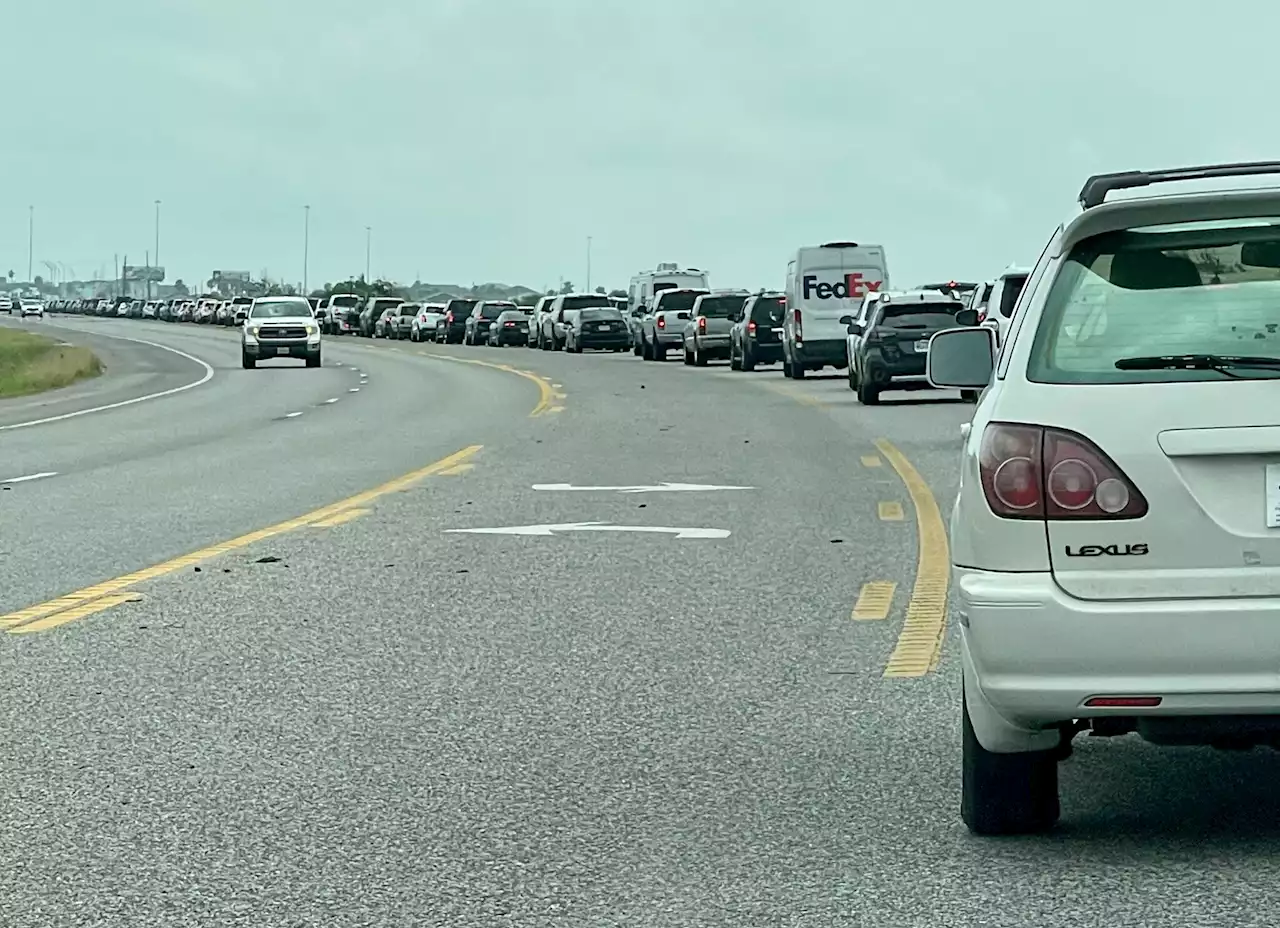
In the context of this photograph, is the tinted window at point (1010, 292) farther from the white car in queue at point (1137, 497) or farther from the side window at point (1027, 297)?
the white car in queue at point (1137, 497)

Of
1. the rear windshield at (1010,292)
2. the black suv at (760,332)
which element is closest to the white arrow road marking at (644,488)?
the rear windshield at (1010,292)

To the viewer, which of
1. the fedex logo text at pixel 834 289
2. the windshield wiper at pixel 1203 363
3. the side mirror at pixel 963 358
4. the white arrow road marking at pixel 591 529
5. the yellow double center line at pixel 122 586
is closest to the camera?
the windshield wiper at pixel 1203 363

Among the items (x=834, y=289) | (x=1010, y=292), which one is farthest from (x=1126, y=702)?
(x=834, y=289)

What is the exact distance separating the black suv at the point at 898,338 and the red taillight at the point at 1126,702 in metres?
28.0

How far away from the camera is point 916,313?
3388cm

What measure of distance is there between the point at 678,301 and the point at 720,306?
239 inches

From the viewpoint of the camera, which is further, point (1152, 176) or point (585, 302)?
point (585, 302)

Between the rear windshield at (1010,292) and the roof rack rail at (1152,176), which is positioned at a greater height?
the roof rack rail at (1152,176)

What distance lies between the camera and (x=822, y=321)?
4591 cm

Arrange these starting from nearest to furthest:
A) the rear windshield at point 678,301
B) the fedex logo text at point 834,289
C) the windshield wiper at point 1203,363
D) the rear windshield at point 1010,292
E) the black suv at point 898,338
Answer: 1. the windshield wiper at point 1203,363
2. the rear windshield at point 1010,292
3. the black suv at point 898,338
4. the fedex logo text at point 834,289
5. the rear windshield at point 678,301

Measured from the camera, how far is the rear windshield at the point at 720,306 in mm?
57250

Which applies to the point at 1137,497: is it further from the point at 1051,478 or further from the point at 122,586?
the point at 122,586

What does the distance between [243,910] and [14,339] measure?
3509 inches

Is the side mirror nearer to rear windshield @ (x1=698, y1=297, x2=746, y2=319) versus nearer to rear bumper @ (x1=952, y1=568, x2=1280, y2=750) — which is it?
rear bumper @ (x1=952, y1=568, x2=1280, y2=750)
